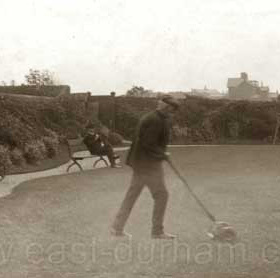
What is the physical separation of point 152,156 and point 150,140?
22 centimetres

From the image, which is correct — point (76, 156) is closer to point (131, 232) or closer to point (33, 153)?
point (33, 153)

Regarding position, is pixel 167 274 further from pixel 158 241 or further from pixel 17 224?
pixel 17 224

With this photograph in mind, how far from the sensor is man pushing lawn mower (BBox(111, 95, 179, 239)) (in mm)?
7535

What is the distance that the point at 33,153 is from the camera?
72.3 ft

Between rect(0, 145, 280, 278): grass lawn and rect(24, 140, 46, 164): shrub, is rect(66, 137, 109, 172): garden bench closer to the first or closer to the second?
rect(24, 140, 46, 164): shrub

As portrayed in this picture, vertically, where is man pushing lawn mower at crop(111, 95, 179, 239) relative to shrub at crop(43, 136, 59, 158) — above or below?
above

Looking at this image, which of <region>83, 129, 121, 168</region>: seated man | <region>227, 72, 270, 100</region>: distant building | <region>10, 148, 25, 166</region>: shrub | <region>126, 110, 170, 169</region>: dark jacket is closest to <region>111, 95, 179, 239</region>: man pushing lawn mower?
<region>126, 110, 170, 169</region>: dark jacket

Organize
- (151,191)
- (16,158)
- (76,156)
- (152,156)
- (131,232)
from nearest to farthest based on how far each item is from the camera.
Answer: (152,156), (151,191), (131,232), (16,158), (76,156)

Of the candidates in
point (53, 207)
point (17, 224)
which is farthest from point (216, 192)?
point (17, 224)

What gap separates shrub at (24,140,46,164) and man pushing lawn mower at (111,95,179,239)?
46.1 feet

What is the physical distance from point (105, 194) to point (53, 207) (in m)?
2.22

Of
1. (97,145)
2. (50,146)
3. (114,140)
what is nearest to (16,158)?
(97,145)

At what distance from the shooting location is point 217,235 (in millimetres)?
8148

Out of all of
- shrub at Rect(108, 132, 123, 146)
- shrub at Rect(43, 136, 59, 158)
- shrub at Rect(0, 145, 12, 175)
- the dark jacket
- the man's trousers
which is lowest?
shrub at Rect(108, 132, 123, 146)
